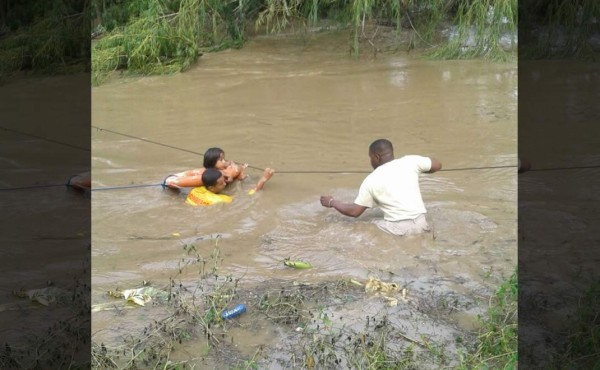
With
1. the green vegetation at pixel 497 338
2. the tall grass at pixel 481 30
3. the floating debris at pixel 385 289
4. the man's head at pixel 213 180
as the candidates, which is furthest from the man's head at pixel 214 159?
the tall grass at pixel 481 30

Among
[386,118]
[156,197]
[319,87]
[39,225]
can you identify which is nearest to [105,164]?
[156,197]

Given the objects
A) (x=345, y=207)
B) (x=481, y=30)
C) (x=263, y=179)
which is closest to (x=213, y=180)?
(x=263, y=179)

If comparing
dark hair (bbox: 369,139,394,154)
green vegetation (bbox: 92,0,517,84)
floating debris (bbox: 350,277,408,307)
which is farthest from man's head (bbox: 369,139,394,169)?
green vegetation (bbox: 92,0,517,84)

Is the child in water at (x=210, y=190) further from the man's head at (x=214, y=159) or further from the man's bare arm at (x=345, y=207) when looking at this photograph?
the man's bare arm at (x=345, y=207)

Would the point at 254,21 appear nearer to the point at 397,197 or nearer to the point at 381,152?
the point at 381,152

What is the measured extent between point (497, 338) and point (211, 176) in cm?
316

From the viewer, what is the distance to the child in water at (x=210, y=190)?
254 inches

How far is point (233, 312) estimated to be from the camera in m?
4.28

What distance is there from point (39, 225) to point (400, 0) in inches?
273

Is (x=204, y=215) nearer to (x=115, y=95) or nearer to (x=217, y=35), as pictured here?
(x=115, y=95)

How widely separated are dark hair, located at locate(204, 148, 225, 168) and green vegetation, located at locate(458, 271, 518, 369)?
2.95 metres

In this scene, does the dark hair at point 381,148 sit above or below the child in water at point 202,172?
above

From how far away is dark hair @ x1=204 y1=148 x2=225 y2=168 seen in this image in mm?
6603

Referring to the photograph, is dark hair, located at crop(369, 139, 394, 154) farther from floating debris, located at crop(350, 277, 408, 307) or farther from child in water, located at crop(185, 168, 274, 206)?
floating debris, located at crop(350, 277, 408, 307)
